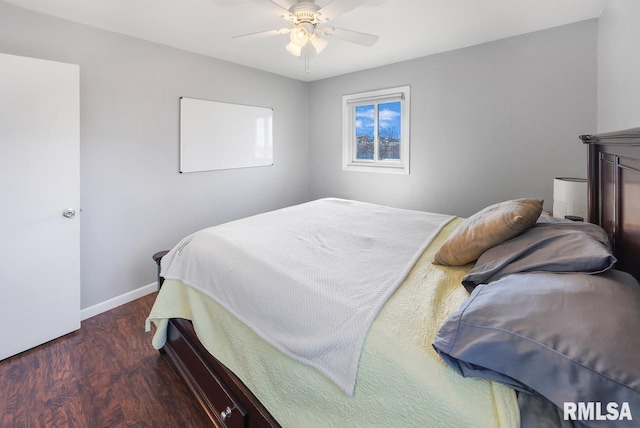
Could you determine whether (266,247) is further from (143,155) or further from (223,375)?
A: (143,155)

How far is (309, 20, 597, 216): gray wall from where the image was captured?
2.51 metres

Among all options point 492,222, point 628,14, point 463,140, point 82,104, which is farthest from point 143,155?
point 628,14

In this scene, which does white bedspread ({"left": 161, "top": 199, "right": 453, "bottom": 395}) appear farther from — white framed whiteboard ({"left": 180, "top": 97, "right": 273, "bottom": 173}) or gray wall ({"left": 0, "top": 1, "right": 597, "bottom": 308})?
white framed whiteboard ({"left": 180, "top": 97, "right": 273, "bottom": 173})

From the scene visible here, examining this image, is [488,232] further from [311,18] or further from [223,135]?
[223,135]

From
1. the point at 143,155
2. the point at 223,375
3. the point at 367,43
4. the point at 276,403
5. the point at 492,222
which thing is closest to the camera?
the point at 276,403

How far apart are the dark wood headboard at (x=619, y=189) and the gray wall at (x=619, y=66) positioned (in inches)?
11.4

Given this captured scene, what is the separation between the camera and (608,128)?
2.11 metres

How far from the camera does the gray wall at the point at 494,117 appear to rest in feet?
8.23

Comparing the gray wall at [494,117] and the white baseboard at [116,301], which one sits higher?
the gray wall at [494,117]

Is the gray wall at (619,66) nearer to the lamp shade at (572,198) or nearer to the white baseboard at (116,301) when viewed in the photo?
the lamp shade at (572,198)

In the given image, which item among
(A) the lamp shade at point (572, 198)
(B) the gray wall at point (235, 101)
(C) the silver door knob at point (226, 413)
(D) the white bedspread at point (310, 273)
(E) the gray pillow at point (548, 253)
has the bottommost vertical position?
(C) the silver door knob at point (226, 413)

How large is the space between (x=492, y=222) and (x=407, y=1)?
1.70 metres

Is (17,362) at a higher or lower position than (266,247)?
lower

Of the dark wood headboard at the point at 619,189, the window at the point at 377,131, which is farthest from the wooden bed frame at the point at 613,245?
the window at the point at 377,131
